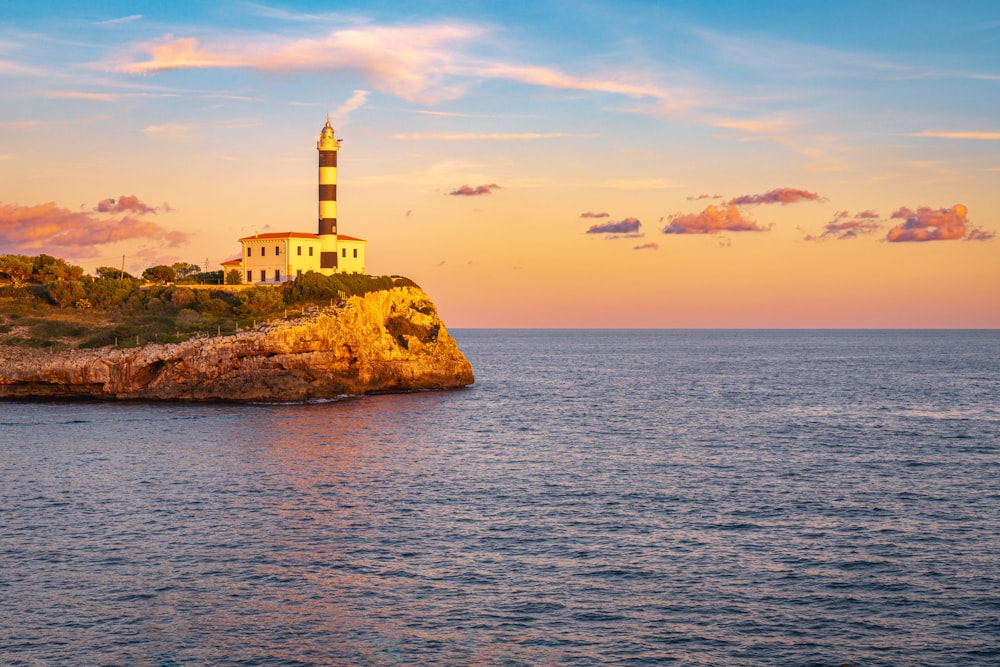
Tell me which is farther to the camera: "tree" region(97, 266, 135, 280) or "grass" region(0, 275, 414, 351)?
"tree" region(97, 266, 135, 280)

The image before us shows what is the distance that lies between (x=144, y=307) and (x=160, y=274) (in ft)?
85.6

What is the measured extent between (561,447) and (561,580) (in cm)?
2502

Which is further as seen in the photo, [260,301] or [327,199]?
[327,199]

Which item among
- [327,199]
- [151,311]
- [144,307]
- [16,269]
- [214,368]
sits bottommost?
[214,368]

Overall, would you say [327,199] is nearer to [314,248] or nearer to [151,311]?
[314,248]

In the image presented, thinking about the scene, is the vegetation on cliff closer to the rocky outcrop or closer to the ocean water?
the rocky outcrop

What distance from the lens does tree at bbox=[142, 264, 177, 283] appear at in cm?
11475

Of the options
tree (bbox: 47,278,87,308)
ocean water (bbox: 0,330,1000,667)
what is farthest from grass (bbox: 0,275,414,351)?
ocean water (bbox: 0,330,1000,667)

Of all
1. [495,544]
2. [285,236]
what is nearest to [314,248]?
[285,236]

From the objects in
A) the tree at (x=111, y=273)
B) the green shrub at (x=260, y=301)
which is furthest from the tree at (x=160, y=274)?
the green shrub at (x=260, y=301)

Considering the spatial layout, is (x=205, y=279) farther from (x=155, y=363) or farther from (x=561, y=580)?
(x=561, y=580)

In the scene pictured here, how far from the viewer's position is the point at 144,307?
90688mm

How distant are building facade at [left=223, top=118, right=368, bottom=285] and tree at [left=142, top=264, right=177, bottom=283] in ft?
49.9

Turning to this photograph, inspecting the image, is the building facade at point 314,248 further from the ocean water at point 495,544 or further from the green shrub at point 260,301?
the ocean water at point 495,544
